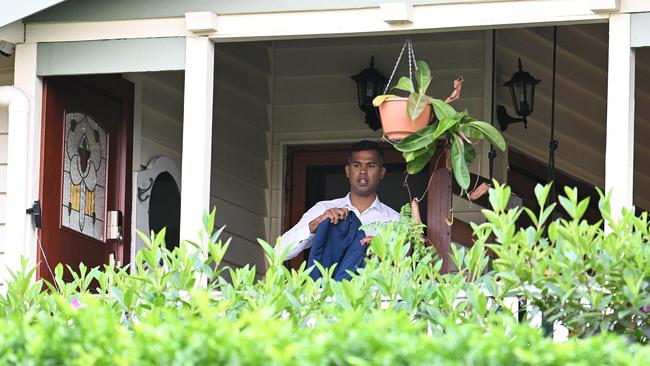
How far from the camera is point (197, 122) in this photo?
7090mm

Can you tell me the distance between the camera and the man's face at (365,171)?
8336 millimetres

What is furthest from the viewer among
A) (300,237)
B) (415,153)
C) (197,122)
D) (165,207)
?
(165,207)

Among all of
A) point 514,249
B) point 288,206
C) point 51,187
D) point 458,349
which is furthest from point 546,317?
point 288,206

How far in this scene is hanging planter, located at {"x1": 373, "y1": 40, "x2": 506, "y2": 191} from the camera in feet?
22.5

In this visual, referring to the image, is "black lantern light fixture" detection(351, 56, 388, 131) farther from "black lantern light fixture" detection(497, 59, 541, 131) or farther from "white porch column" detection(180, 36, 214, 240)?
"white porch column" detection(180, 36, 214, 240)

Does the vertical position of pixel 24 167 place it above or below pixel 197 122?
below

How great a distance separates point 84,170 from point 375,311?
3.76 metres

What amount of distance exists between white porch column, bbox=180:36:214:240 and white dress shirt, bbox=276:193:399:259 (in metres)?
1.08

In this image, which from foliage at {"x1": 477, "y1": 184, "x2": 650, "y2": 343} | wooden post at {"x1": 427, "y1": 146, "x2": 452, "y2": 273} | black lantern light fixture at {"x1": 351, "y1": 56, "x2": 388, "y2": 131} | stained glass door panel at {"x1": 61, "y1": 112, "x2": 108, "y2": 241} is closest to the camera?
foliage at {"x1": 477, "y1": 184, "x2": 650, "y2": 343}

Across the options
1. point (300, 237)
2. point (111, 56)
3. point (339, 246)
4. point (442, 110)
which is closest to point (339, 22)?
point (442, 110)

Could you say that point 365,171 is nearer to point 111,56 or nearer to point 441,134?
point 441,134

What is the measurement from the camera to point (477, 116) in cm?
916

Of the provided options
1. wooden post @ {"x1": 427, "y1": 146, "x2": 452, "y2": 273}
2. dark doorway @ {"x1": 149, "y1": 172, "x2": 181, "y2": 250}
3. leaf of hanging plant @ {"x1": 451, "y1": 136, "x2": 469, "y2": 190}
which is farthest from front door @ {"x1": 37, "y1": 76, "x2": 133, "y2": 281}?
leaf of hanging plant @ {"x1": 451, "y1": 136, "x2": 469, "y2": 190}

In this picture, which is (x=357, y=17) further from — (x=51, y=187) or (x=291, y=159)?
(x=291, y=159)
